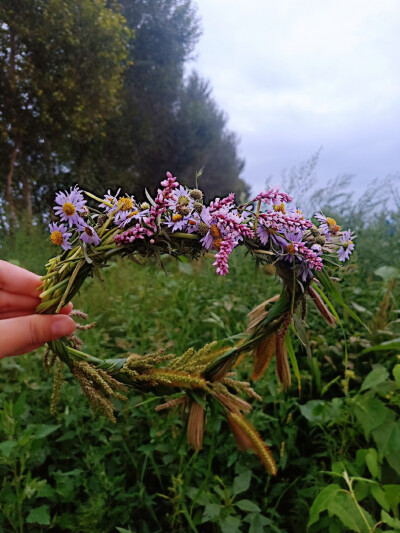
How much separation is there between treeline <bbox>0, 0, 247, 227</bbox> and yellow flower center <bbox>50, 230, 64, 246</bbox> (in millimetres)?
5111

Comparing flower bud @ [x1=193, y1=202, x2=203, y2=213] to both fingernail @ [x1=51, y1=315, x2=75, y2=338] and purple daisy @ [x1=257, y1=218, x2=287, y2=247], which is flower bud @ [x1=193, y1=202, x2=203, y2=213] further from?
fingernail @ [x1=51, y1=315, x2=75, y2=338]

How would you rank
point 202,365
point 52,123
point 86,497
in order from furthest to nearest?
point 52,123 → point 86,497 → point 202,365

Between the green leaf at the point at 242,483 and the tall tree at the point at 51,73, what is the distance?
8.39m

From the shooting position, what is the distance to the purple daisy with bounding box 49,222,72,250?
0.78 m

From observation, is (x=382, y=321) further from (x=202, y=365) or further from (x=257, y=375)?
(x=202, y=365)

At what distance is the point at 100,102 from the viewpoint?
980 cm

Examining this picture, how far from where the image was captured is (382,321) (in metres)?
1.71

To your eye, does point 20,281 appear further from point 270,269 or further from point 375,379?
point 375,379

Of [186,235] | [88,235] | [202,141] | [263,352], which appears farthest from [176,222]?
[202,141]

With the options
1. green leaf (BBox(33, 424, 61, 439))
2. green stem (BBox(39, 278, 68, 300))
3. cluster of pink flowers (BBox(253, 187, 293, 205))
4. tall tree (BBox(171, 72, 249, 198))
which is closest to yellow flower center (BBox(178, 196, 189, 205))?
cluster of pink flowers (BBox(253, 187, 293, 205))

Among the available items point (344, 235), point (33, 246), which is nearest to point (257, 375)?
point (344, 235)

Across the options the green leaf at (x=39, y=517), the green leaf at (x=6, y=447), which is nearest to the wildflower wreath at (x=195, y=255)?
the green leaf at (x=6, y=447)

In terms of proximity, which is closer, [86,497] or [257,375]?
[257,375]

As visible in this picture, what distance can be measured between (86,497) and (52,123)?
941cm
